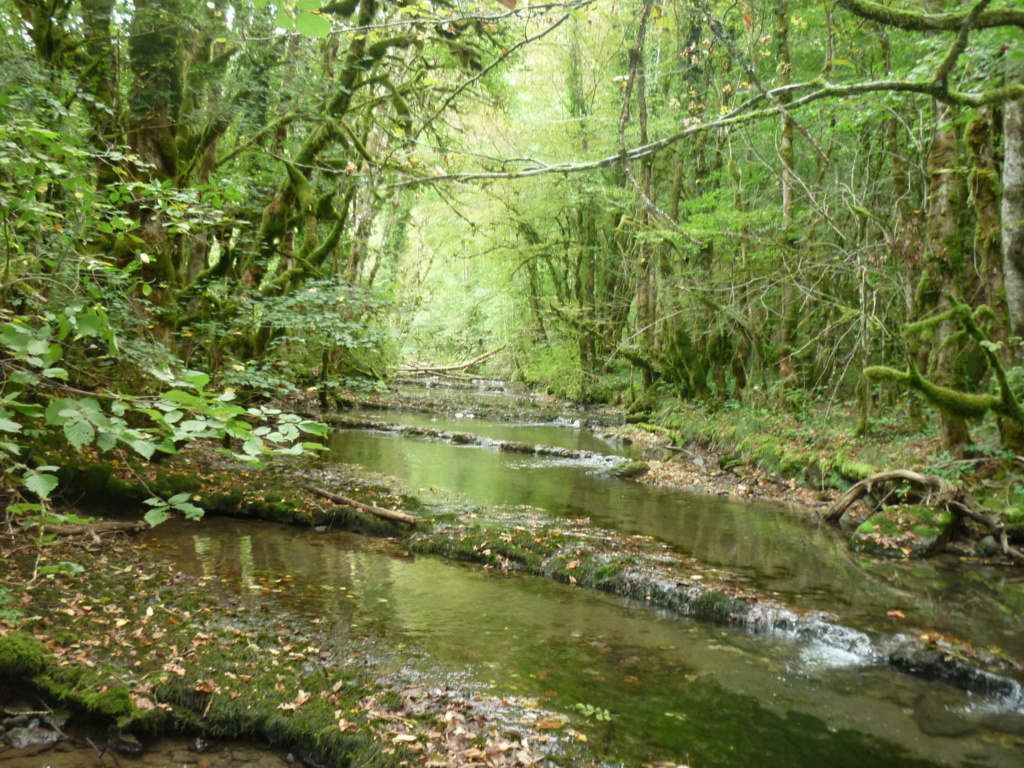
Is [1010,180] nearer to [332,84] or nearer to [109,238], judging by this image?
[332,84]

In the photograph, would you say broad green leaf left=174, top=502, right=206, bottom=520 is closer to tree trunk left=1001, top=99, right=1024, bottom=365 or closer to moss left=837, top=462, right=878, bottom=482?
tree trunk left=1001, top=99, right=1024, bottom=365

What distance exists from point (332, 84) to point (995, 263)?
1016cm

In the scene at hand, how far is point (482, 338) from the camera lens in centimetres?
4281

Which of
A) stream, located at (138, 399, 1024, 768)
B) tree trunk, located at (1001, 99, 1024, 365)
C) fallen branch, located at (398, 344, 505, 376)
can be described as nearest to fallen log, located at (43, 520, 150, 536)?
stream, located at (138, 399, 1024, 768)

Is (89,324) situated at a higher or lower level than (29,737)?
higher

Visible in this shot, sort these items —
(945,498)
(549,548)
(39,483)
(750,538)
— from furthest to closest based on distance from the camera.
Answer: (750,538) < (945,498) < (549,548) < (39,483)

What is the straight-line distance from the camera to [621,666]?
5.05 metres

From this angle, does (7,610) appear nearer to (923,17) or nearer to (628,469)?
(923,17)

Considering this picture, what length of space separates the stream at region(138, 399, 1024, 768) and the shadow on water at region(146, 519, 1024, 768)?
0.05 feet

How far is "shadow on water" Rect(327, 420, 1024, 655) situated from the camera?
252 inches

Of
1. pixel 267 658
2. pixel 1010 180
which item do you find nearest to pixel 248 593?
pixel 267 658

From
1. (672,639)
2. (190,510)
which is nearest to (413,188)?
(672,639)

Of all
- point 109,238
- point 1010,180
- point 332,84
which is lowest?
point 109,238

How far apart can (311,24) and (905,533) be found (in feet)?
30.5
